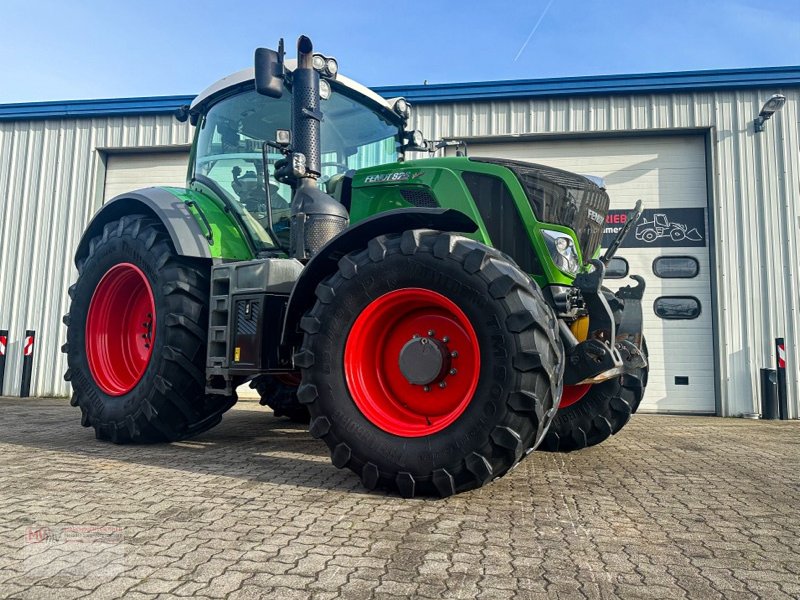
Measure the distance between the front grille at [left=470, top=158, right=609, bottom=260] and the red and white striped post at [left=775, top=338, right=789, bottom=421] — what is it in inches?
251

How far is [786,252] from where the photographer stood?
8.98m

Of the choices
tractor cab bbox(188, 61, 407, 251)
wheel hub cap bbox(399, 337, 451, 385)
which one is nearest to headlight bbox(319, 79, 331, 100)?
tractor cab bbox(188, 61, 407, 251)

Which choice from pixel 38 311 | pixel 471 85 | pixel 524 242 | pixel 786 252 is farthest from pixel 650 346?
pixel 38 311

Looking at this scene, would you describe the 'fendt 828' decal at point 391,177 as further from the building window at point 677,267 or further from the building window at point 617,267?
the building window at point 677,267

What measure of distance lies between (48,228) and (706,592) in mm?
11792

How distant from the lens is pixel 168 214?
4.46 meters

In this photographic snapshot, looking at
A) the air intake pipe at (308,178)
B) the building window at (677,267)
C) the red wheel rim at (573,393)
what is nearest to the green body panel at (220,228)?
the air intake pipe at (308,178)

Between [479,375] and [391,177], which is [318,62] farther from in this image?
[479,375]

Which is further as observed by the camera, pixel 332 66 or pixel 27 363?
pixel 27 363

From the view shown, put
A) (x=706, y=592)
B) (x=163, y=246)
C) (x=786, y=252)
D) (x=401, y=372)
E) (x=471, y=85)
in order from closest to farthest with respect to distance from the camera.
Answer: (x=706, y=592) → (x=401, y=372) → (x=163, y=246) → (x=786, y=252) → (x=471, y=85)

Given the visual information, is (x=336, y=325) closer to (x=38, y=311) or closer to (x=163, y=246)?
(x=163, y=246)

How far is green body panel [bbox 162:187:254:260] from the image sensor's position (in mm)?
4492

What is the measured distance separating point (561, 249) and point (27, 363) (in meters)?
10.1

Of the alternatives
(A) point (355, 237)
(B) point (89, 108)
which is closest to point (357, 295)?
(A) point (355, 237)
